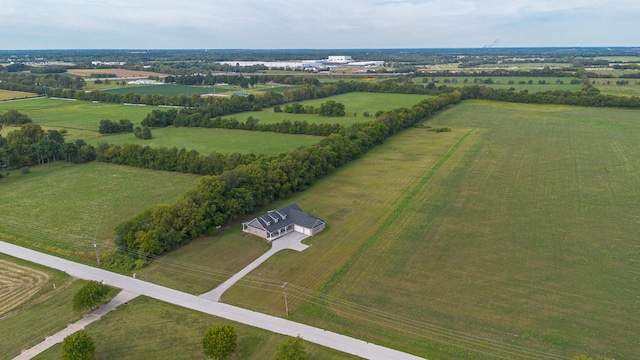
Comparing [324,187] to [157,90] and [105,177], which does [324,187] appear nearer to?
[105,177]

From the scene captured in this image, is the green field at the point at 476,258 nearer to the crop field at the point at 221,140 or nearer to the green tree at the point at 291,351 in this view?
the green tree at the point at 291,351

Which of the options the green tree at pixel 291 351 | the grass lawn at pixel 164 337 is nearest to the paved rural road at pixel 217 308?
the grass lawn at pixel 164 337

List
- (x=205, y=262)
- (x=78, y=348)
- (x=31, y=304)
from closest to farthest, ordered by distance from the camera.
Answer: (x=78, y=348), (x=31, y=304), (x=205, y=262)

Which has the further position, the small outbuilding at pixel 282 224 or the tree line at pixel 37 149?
the tree line at pixel 37 149

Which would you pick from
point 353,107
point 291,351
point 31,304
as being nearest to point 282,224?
point 291,351

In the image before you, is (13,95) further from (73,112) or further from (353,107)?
(353,107)

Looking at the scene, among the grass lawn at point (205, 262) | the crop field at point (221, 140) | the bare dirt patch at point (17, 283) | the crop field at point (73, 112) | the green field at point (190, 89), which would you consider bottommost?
the bare dirt patch at point (17, 283)

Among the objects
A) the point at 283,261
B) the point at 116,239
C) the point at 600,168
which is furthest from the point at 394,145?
the point at 116,239
